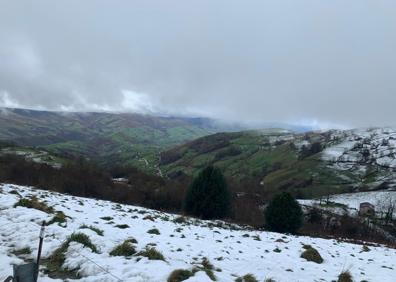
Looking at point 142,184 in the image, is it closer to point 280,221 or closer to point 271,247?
point 280,221

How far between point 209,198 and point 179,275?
4172 centimetres

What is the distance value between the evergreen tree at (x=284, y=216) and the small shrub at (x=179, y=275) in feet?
107

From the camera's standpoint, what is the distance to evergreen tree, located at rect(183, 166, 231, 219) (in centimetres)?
5234

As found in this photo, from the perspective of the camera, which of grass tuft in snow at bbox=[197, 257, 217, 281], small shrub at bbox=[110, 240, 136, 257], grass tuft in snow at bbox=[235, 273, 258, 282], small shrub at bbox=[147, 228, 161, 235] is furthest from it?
small shrub at bbox=[147, 228, 161, 235]

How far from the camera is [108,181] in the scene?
124375 mm

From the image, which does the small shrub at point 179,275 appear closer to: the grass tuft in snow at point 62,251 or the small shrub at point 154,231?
the grass tuft in snow at point 62,251

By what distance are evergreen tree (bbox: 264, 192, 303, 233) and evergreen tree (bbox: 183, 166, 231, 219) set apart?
967 centimetres

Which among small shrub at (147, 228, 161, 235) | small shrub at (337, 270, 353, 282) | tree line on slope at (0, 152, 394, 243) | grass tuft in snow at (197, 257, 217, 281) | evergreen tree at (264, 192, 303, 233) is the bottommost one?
tree line on slope at (0, 152, 394, 243)

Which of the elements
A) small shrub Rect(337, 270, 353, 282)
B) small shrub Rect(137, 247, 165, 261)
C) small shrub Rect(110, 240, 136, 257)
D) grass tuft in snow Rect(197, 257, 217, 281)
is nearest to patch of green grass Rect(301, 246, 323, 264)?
small shrub Rect(337, 270, 353, 282)

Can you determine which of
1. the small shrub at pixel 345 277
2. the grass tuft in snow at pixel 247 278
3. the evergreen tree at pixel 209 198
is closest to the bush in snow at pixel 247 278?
the grass tuft in snow at pixel 247 278

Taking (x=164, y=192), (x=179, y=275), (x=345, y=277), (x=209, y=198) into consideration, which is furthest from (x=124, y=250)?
(x=164, y=192)

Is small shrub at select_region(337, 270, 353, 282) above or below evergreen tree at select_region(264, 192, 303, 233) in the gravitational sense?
above

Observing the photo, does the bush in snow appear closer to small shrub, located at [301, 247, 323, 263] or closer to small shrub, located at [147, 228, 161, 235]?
small shrub, located at [301, 247, 323, 263]

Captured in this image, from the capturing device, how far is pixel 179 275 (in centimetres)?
1115
